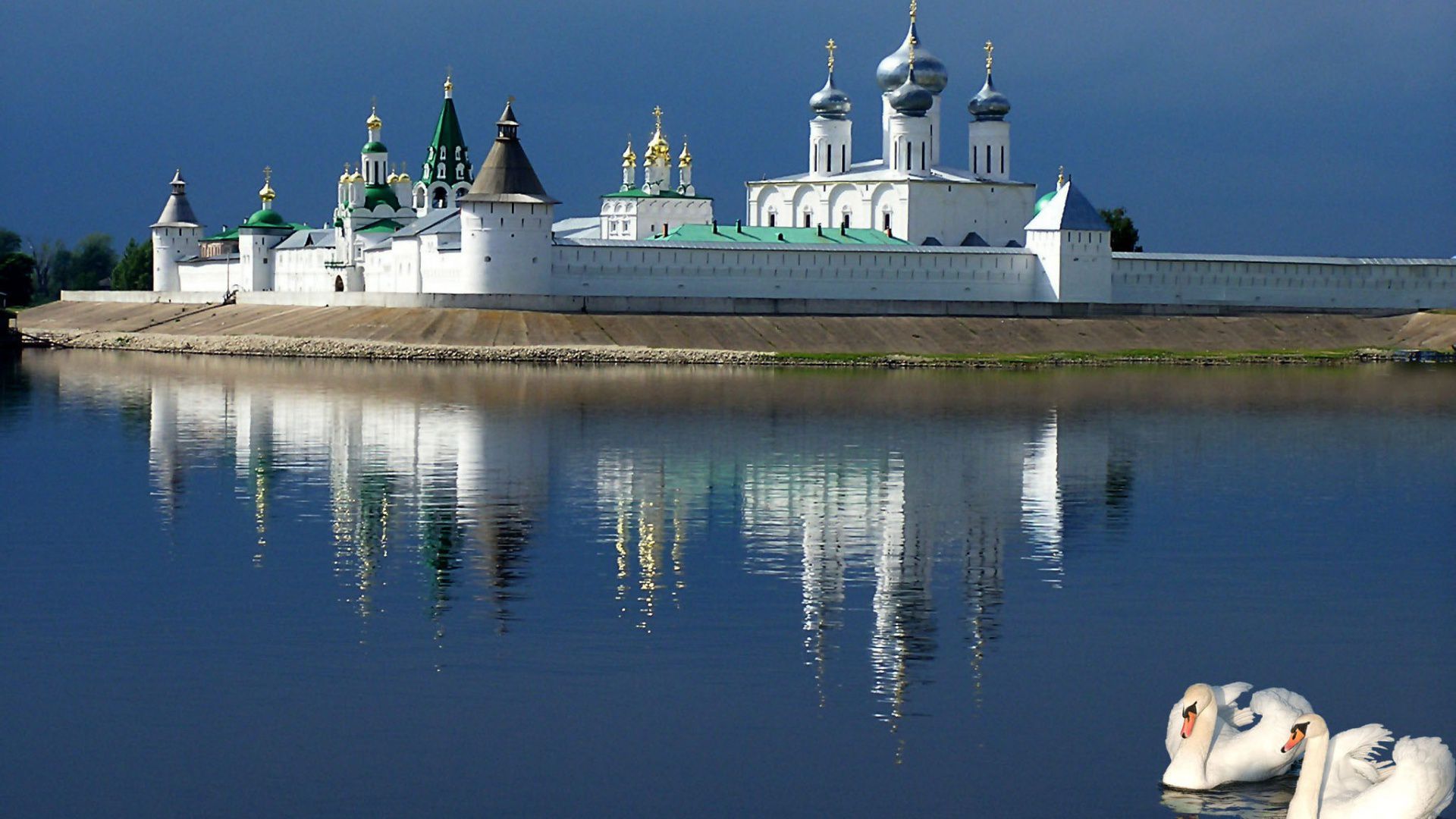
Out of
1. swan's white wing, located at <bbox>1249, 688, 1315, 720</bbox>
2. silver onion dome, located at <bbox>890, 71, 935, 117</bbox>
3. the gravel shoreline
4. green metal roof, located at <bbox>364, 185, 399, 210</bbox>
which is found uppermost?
silver onion dome, located at <bbox>890, 71, 935, 117</bbox>

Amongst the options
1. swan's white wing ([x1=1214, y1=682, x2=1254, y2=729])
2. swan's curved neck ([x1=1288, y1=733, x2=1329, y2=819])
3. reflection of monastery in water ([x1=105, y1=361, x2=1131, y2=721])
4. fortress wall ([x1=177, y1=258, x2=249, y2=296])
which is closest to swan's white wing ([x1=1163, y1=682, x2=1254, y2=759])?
swan's white wing ([x1=1214, y1=682, x2=1254, y2=729])

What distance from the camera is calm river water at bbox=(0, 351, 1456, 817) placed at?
30.9ft

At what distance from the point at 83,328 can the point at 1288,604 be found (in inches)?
1673

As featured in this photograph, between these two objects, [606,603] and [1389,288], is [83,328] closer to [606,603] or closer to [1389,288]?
[1389,288]

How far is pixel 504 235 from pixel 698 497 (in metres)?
28.1

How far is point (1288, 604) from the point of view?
1331 cm

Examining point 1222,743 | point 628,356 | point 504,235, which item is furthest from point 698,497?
point 504,235

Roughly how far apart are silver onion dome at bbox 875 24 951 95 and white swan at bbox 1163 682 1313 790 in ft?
150

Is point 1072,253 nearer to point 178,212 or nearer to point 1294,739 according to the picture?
point 178,212

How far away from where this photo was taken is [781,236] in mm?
50312

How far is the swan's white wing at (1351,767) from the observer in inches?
328

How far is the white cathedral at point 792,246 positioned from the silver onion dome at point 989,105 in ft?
0.14

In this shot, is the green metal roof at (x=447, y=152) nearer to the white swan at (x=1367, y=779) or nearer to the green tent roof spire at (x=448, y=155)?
the green tent roof spire at (x=448, y=155)

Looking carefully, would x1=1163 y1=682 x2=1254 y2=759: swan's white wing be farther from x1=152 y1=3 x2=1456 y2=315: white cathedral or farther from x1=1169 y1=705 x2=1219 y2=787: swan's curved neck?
x1=152 y1=3 x2=1456 y2=315: white cathedral
